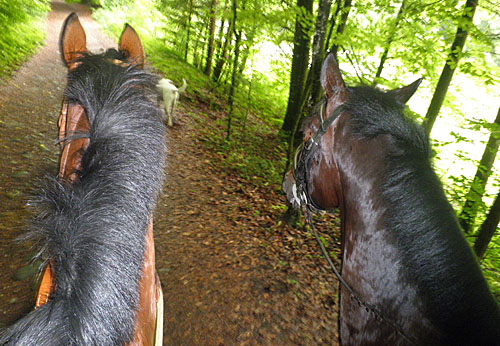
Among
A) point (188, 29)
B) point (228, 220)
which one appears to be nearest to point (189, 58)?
point (188, 29)

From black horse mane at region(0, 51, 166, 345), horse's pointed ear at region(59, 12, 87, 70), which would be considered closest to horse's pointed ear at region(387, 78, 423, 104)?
black horse mane at region(0, 51, 166, 345)

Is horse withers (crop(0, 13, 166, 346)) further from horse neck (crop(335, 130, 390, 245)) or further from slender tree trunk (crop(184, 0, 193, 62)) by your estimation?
slender tree trunk (crop(184, 0, 193, 62))

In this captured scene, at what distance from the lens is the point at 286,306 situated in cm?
386

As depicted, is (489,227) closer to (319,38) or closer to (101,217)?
(319,38)

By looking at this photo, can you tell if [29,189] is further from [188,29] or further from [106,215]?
[188,29]

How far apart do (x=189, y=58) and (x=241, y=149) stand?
35.6 ft

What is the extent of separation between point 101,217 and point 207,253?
11.7 ft

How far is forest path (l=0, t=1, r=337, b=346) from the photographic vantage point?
10.9ft

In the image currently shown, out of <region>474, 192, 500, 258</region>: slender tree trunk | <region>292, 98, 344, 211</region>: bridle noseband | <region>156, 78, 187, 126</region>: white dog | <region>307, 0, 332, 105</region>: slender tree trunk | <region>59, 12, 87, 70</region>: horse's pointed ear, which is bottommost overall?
<region>474, 192, 500, 258</region>: slender tree trunk

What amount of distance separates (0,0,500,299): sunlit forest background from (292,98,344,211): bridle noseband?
0.77m

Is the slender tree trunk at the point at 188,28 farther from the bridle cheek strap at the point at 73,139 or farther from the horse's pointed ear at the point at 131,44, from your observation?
the bridle cheek strap at the point at 73,139

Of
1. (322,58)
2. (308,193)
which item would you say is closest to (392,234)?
(308,193)

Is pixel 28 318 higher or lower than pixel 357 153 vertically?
lower

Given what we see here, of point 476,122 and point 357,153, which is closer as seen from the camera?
point 357,153
